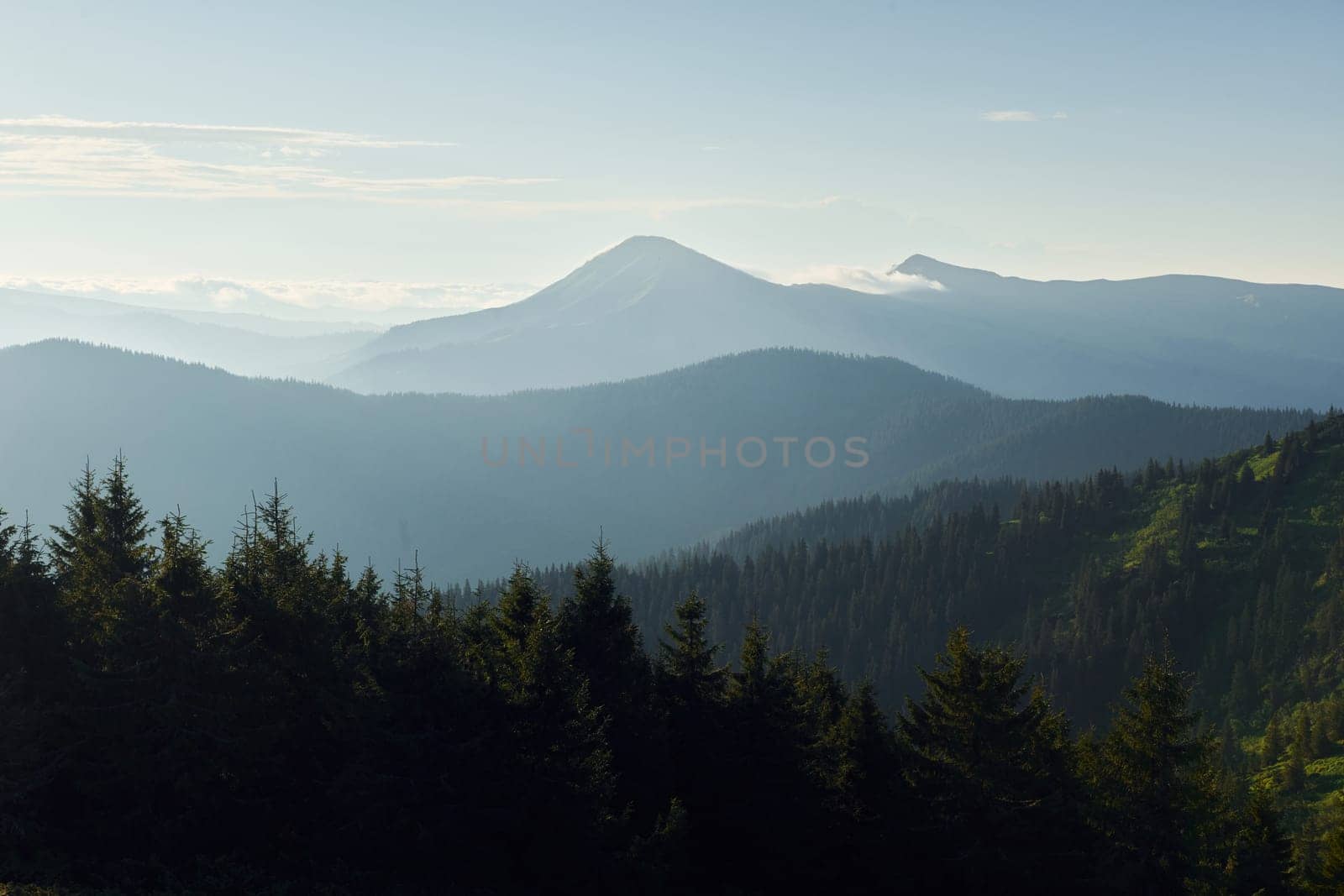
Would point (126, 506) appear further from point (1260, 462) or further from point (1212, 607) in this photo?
point (1260, 462)

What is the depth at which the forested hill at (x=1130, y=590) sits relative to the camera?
138750 millimetres

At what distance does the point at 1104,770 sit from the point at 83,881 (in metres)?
36.3

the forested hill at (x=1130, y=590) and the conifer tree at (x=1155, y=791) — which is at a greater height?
the conifer tree at (x=1155, y=791)

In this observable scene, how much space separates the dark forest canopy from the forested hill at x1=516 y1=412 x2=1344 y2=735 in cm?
9694

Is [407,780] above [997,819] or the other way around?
above

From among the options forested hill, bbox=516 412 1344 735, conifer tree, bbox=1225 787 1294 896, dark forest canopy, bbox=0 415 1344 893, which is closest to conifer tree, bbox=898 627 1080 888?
dark forest canopy, bbox=0 415 1344 893

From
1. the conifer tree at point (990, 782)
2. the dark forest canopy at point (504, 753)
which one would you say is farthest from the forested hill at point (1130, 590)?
the conifer tree at point (990, 782)

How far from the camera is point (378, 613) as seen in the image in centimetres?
4300

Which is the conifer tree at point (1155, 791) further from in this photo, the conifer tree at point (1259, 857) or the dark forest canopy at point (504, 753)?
the conifer tree at point (1259, 857)

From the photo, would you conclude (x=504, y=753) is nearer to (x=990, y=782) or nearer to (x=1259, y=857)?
(x=990, y=782)

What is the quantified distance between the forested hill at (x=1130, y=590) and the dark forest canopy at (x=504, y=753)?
3817 inches

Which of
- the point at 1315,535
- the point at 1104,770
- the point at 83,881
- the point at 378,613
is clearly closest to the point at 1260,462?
the point at 1315,535

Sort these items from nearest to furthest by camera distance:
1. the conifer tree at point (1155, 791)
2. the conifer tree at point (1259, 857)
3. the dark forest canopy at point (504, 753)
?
the dark forest canopy at point (504, 753) < the conifer tree at point (1155, 791) < the conifer tree at point (1259, 857)

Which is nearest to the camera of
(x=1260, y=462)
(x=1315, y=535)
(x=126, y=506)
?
(x=126, y=506)
